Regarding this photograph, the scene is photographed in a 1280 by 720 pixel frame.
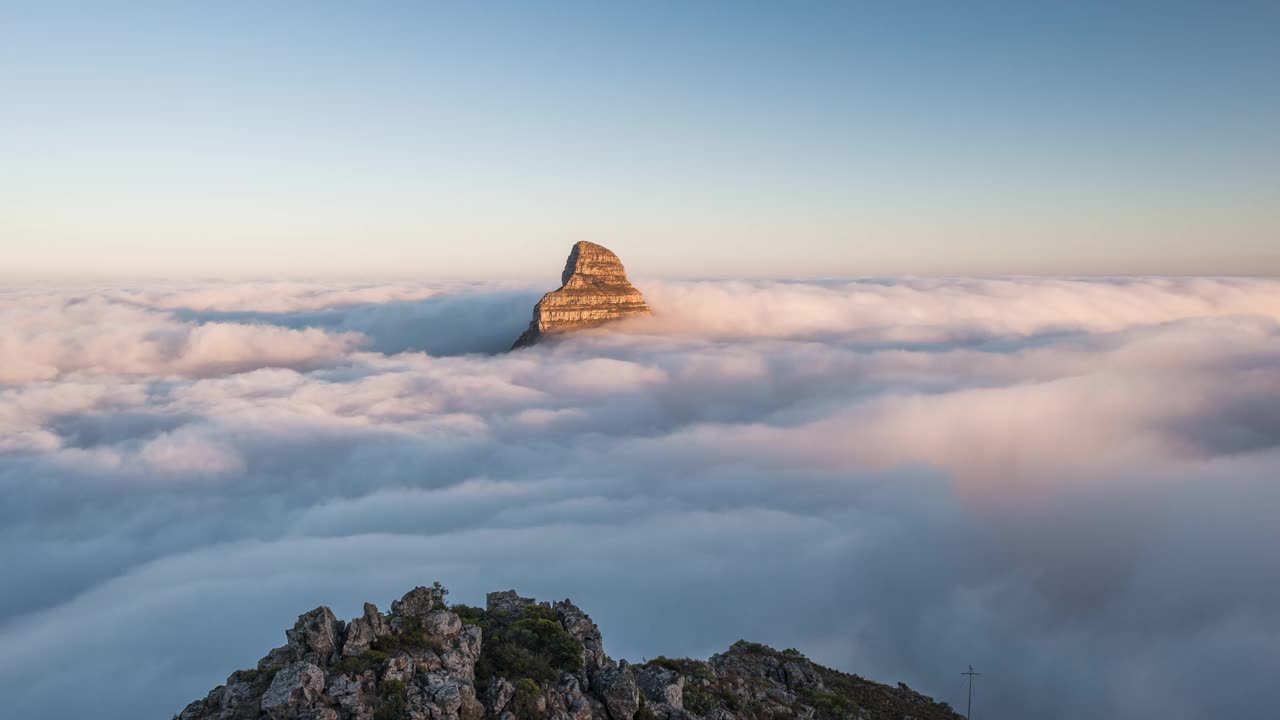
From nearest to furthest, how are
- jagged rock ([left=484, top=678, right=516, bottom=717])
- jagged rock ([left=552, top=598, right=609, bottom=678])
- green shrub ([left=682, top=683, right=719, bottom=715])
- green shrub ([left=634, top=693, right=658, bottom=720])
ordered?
jagged rock ([left=484, top=678, right=516, bottom=717]) → green shrub ([left=634, top=693, right=658, bottom=720]) → jagged rock ([left=552, top=598, right=609, bottom=678]) → green shrub ([left=682, top=683, right=719, bottom=715])

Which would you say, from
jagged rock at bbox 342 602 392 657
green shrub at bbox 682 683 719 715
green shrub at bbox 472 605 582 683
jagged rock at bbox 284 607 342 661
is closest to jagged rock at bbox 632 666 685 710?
green shrub at bbox 682 683 719 715

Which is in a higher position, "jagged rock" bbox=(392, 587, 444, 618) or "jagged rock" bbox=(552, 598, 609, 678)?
"jagged rock" bbox=(392, 587, 444, 618)

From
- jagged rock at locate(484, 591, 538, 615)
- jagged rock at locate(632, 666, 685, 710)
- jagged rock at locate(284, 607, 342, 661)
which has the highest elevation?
jagged rock at locate(284, 607, 342, 661)

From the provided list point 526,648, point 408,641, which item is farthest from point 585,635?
point 408,641

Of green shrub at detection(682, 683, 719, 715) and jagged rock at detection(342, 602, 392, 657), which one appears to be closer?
jagged rock at detection(342, 602, 392, 657)

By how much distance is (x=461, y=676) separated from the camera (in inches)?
955

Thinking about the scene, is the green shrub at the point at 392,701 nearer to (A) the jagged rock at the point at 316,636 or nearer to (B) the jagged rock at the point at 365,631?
(B) the jagged rock at the point at 365,631

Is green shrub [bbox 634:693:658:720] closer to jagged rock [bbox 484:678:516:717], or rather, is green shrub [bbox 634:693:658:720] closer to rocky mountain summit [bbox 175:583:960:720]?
rocky mountain summit [bbox 175:583:960:720]

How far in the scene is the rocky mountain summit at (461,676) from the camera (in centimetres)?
2150


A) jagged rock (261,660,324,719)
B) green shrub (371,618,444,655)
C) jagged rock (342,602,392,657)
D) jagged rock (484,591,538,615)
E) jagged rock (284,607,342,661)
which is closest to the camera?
jagged rock (261,660,324,719)

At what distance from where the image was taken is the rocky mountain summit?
21.5 m

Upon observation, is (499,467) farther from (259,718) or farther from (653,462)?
(259,718)

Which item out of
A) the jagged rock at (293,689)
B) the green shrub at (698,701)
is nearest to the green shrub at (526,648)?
the jagged rock at (293,689)

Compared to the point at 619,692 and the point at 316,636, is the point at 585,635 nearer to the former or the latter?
the point at 619,692
